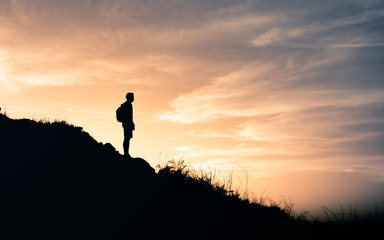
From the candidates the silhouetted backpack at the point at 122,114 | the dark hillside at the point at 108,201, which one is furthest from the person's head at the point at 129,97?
the dark hillside at the point at 108,201

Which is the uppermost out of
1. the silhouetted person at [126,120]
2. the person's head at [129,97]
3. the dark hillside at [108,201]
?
the person's head at [129,97]

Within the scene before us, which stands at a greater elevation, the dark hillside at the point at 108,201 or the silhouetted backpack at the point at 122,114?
the silhouetted backpack at the point at 122,114

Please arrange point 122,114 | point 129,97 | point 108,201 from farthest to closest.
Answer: point 129,97 → point 122,114 → point 108,201

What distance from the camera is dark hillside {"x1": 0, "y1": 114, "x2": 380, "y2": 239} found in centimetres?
829

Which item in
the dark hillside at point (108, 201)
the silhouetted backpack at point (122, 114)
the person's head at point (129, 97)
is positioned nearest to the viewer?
the dark hillside at point (108, 201)

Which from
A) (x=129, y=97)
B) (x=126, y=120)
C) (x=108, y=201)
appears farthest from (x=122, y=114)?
(x=108, y=201)

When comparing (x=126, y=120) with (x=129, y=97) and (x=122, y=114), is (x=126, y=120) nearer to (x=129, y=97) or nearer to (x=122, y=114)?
(x=122, y=114)

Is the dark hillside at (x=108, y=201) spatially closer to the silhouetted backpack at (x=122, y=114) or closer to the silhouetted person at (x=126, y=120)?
the silhouetted person at (x=126, y=120)

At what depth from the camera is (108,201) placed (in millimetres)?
9719

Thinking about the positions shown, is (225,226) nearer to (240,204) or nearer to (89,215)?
(240,204)

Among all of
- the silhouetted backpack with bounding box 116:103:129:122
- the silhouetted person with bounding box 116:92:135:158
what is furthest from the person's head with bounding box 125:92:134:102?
the silhouetted backpack with bounding box 116:103:129:122

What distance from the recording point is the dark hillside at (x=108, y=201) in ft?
27.2

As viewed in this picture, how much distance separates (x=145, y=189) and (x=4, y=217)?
12.4 ft

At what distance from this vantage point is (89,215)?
29.5 feet
